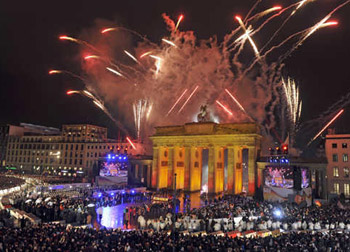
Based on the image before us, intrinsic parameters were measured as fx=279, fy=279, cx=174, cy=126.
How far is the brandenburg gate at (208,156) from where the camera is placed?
49.0m

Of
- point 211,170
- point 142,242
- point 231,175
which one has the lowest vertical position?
point 142,242

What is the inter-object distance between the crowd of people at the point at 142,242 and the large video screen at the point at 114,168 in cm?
3685

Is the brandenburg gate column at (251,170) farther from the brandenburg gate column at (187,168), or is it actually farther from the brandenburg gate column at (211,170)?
the brandenburg gate column at (187,168)

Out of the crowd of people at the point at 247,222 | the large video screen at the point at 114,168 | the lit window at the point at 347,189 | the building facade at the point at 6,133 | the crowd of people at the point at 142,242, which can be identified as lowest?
the crowd of people at the point at 247,222

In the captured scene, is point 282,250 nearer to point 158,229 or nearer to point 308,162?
point 158,229

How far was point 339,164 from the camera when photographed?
158ft

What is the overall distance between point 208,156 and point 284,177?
18.8 metres

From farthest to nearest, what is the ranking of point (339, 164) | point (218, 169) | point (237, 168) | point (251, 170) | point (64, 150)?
point (64, 150) → point (218, 169) → point (237, 168) → point (339, 164) → point (251, 170)

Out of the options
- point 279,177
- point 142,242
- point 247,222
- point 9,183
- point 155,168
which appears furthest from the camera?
point 155,168

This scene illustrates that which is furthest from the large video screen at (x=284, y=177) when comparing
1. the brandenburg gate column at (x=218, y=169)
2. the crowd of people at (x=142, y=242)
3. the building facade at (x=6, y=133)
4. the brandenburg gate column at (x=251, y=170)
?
the building facade at (x=6, y=133)

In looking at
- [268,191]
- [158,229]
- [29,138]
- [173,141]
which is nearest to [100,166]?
[173,141]

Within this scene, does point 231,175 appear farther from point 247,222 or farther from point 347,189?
point 247,222

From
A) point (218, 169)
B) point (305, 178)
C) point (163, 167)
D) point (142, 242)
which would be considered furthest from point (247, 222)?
point (163, 167)

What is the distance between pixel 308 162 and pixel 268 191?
8.91 metres
